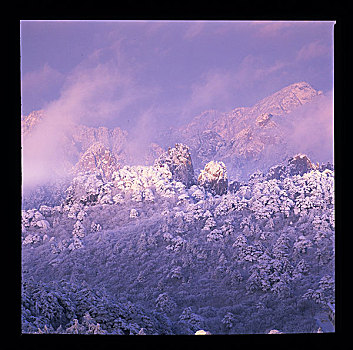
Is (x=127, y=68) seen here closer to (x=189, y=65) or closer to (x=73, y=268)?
(x=189, y=65)

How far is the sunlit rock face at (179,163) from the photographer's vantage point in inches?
305

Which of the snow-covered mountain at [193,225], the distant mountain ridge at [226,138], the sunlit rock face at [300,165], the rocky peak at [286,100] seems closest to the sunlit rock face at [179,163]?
the snow-covered mountain at [193,225]

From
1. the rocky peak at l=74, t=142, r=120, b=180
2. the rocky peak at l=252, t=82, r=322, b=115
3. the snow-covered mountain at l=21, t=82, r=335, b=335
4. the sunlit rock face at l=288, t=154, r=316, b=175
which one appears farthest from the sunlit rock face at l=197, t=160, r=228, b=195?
the rocky peak at l=74, t=142, r=120, b=180

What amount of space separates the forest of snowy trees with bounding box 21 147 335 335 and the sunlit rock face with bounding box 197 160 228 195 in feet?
0.07

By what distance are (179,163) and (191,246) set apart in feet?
7.12

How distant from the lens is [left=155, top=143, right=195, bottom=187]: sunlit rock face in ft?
25.4

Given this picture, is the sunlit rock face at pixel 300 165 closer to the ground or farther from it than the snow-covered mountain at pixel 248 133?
closer to the ground

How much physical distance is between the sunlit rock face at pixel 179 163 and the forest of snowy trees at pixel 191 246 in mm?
41

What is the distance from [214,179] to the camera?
305 inches

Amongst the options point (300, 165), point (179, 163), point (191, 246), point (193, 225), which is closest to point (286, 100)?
point (300, 165)

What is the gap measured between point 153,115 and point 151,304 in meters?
3.99

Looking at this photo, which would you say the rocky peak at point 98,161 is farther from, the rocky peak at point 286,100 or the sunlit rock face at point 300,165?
the sunlit rock face at point 300,165
